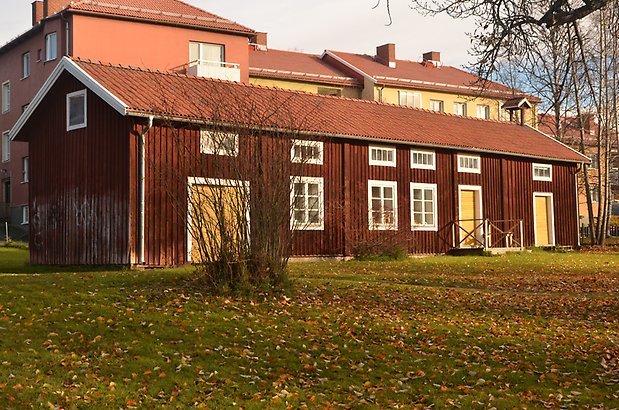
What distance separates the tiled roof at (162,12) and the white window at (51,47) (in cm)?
266

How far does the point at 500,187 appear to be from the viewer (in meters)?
31.8

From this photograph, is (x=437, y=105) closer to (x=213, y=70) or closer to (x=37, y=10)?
(x=213, y=70)

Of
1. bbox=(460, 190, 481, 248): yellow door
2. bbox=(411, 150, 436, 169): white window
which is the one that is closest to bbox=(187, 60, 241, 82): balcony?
bbox=(411, 150, 436, 169): white window

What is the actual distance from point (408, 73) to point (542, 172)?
2087 cm

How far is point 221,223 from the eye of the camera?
14.5 metres

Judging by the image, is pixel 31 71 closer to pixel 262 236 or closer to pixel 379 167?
pixel 379 167

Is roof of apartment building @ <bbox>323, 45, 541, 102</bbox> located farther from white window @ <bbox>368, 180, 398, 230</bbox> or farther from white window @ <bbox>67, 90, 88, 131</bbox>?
white window @ <bbox>67, 90, 88, 131</bbox>

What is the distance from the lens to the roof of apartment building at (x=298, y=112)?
21.2 m

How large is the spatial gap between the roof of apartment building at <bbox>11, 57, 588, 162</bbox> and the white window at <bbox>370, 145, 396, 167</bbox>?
454mm

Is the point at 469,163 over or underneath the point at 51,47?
underneath

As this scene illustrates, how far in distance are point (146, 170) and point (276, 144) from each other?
7509 mm

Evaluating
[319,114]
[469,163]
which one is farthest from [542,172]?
[319,114]

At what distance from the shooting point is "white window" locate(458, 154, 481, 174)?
30.3 m

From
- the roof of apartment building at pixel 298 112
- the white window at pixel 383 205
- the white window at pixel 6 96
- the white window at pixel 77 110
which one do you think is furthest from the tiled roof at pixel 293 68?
the white window at pixel 77 110
